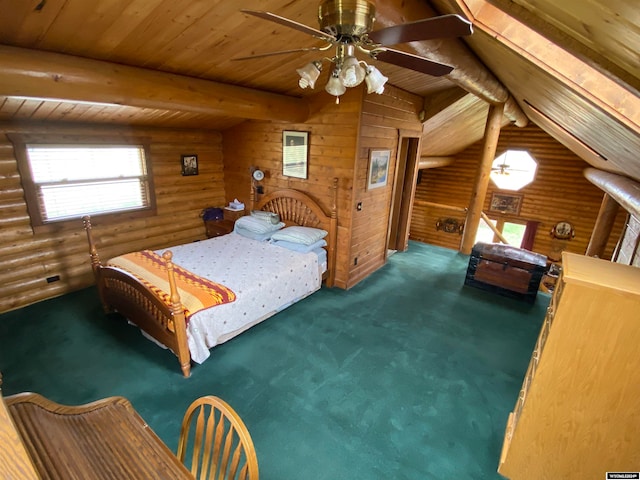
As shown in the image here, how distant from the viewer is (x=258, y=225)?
456 centimetres

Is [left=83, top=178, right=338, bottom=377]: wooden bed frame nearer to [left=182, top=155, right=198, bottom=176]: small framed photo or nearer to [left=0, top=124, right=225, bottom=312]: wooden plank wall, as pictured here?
[left=0, top=124, right=225, bottom=312]: wooden plank wall

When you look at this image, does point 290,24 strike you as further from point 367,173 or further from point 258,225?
point 258,225

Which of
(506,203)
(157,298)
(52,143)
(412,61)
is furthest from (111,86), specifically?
(506,203)

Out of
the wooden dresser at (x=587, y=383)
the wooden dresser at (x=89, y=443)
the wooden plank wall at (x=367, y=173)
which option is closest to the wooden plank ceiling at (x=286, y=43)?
the wooden plank wall at (x=367, y=173)

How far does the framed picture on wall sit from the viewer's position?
437 centimetres

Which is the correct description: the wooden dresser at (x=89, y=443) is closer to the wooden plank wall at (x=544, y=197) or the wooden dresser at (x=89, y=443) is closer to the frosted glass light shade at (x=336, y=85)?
the frosted glass light shade at (x=336, y=85)

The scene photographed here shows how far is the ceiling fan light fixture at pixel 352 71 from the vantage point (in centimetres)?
149

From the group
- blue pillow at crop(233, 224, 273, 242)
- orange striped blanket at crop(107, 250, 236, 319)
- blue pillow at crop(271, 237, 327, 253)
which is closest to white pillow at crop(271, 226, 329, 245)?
blue pillow at crop(271, 237, 327, 253)

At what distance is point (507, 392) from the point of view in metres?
2.82

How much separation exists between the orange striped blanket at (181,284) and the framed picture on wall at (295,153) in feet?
6.81

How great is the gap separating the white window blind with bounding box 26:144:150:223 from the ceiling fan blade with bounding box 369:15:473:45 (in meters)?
4.14

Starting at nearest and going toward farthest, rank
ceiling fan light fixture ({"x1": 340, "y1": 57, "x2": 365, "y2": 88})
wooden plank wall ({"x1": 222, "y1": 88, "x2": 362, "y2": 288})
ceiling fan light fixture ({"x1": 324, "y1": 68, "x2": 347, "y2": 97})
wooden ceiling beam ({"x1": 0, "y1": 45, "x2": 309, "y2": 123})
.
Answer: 1. ceiling fan light fixture ({"x1": 340, "y1": 57, "x2": 365, "y2": 88})
2. ceiling fan light fixture ({"x1": 324, "y1": 68, "x2": 347, "y2": 97})
3. wooden ceiling beam ({"x1": 0, "y1": 45, "x2": 309, "y2": 123})
4. wooden plank wall ({"x1": 222, "y1": 88, "x2": 362, "y2": 288})

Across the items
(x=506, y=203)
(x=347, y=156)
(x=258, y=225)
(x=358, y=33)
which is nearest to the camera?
(x=358, y=33)

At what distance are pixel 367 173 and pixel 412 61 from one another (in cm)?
262
